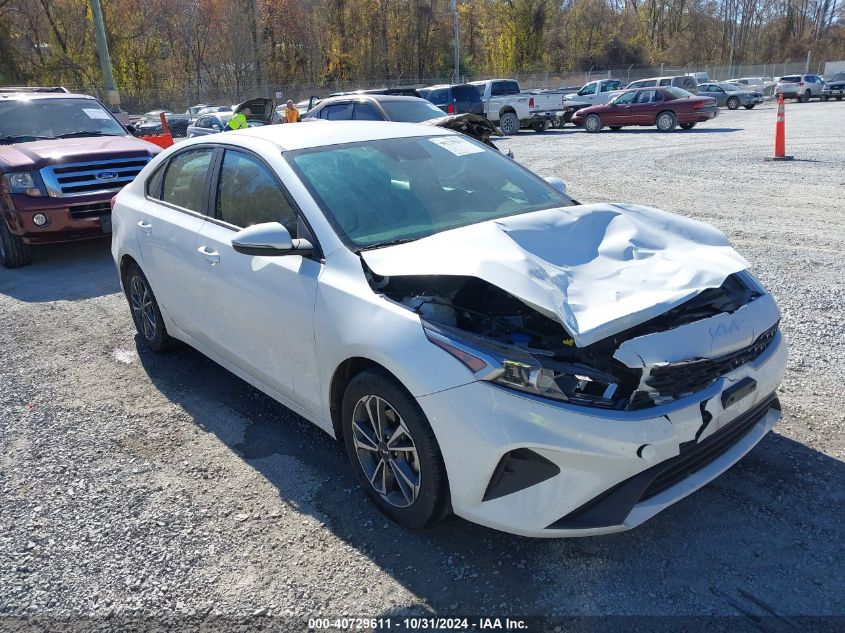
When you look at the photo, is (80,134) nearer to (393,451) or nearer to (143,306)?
(143,306)

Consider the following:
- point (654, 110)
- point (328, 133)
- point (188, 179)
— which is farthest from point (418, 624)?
point (654, 110)

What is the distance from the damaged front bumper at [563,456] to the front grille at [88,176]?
22.1 ft

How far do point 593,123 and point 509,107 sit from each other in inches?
123

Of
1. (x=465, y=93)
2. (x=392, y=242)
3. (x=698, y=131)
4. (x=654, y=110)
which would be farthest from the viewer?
(x=465, y=93)

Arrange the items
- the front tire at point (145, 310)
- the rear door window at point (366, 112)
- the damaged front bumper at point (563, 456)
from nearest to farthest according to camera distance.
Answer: the damaged front bumper at point (563, 456) < the front tire at point (145, 310) < the rear door window at point (366, 112)

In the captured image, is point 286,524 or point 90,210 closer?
point 286,524

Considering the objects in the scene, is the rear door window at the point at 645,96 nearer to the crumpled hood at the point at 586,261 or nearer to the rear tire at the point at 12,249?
the rear tire at the point at 12,249

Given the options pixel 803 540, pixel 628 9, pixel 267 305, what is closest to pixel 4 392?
pixel 267 305

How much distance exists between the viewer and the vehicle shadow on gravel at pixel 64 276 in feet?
23.0

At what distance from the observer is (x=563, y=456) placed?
96.0 inches

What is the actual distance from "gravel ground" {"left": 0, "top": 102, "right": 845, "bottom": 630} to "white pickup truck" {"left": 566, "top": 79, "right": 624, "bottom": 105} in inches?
1082

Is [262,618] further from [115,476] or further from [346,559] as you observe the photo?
[115,476]

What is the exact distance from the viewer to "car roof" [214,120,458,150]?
388cm

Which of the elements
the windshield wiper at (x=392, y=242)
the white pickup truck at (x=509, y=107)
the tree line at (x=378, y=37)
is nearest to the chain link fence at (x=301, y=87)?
the tree line at (x=378, y=37)
